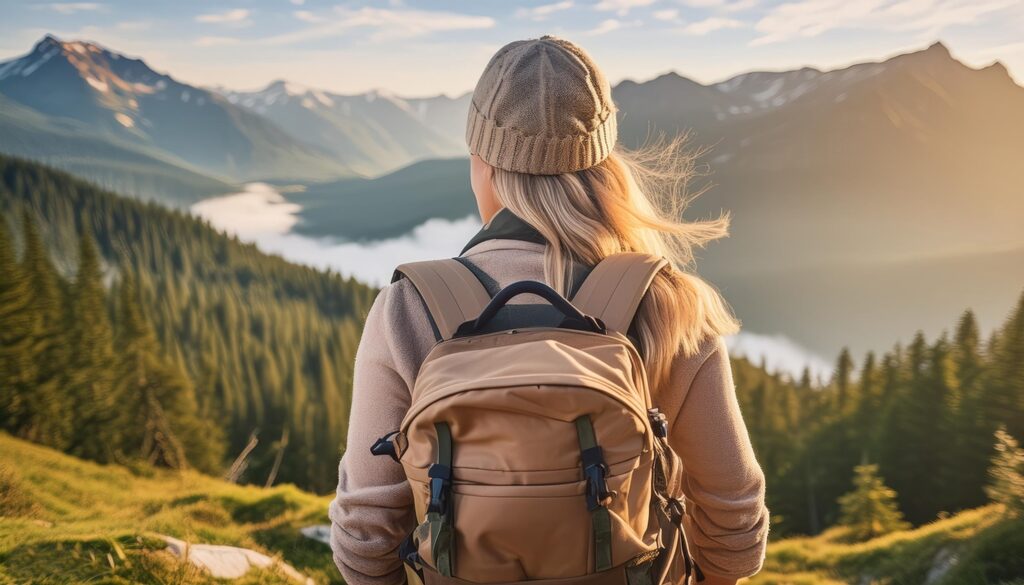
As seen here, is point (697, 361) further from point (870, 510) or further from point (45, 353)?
point (45, 353)

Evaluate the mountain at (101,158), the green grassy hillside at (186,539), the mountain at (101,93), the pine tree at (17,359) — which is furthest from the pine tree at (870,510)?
the mountain at (101,93)

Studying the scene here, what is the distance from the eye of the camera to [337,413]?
6372 centimetres

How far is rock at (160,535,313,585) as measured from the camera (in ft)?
13.1

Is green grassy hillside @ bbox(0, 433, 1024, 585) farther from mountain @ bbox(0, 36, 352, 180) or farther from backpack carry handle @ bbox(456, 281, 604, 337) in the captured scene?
mountain @ bbox(0, 36, 352, 180)

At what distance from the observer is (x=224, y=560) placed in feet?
13.8

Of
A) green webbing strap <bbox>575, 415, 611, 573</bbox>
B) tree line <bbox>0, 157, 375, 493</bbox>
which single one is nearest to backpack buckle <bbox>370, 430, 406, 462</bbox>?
green webbing strap <bbox>575, 415, 611, 573</bbox>

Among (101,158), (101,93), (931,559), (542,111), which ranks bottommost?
(931,559)

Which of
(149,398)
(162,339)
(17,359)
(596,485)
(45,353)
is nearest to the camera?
(596,485)

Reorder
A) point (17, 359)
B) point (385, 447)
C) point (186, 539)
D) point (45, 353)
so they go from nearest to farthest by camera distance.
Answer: point (385, 447) < point (186, 539) < point (17, 359) < point (45, 353)

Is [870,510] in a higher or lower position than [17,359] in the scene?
lower

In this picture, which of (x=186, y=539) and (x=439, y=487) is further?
(x=186, y=539)

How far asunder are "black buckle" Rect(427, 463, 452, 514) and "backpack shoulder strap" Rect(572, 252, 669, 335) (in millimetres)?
616

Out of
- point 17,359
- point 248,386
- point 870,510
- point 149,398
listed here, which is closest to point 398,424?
point 870,510

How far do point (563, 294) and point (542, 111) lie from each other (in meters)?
0.62
